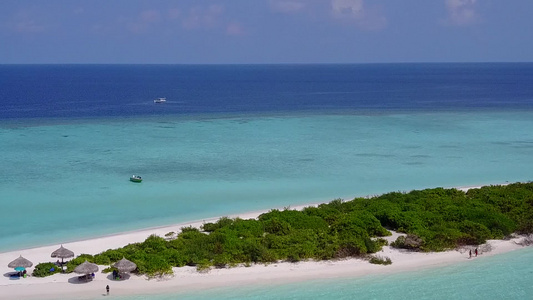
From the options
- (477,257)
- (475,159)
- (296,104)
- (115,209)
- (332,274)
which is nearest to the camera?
(332,274)

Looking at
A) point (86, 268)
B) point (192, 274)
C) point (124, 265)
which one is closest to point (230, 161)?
point (192, 274)

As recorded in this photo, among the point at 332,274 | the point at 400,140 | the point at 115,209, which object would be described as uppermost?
the point at 400,140

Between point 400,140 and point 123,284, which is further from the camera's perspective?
point 400,140

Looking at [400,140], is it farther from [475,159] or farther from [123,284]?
[123,284]

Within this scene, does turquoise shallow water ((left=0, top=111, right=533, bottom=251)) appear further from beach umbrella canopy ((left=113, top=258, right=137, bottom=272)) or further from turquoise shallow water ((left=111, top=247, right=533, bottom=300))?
turquoise shallow water ((left=111, top=247, right=533, bottom=300))

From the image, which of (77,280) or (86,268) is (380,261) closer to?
(86,268)

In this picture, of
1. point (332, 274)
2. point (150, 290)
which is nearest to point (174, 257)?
point (150, 290)
